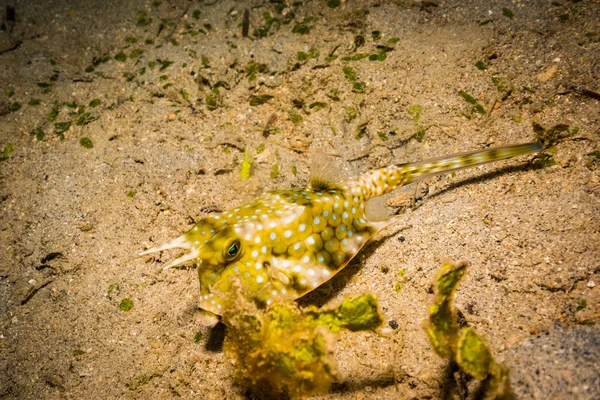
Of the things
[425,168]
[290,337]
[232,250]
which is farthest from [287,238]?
[425,168]

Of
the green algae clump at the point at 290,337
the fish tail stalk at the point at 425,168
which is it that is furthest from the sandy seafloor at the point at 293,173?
the green algae clump at the point at 290,337

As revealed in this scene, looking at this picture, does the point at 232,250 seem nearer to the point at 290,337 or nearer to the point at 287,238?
the point at 287,238

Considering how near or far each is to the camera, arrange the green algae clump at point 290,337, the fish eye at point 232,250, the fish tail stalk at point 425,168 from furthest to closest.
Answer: the fish tail stalk at point 425,168 < the fish eye at point 232,250 < the green algae clump at point 290,337

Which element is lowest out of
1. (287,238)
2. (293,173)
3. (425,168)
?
(293,173)

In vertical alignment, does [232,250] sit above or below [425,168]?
below

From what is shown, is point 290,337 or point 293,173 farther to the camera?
point 293,173

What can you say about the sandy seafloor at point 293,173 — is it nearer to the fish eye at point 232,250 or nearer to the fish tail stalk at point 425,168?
the fish tail stalk at point 425,168

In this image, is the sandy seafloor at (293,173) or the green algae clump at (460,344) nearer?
the green algae clump at (460,344)
